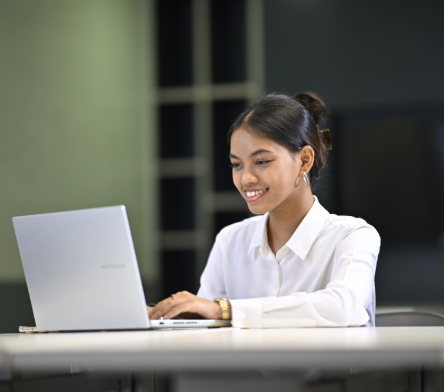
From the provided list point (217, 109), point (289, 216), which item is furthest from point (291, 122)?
point (217, 109)

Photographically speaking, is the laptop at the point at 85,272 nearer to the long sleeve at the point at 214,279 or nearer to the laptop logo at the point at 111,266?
the laptop logo at the point at 111,266

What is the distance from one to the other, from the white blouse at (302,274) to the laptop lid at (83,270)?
0.90ft

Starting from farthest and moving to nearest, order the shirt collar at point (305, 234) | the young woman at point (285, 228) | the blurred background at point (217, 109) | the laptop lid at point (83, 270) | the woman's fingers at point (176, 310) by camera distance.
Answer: the blurred background at point (217, 109), the shirt collar at point (305, 234), the young woman at point (285, 228), the woman's fingers at point (176, 310), the laptop lid at point (83, 270)

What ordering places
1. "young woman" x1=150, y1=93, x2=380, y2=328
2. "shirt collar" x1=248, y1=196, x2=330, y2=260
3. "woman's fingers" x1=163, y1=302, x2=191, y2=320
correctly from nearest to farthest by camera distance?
"woman's fingers" x1=163, y1=302, x2=191, y2=320, "young woman" x1=150, y1=93, x2=380, y2=328, "shirt collar" x1=248, y1=196, x2=330, y2=260

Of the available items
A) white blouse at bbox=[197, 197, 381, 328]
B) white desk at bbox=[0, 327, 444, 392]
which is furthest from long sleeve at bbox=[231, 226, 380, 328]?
white desk at bbox=[0, 327, 444, 392]

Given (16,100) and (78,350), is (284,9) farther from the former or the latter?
(78,350)

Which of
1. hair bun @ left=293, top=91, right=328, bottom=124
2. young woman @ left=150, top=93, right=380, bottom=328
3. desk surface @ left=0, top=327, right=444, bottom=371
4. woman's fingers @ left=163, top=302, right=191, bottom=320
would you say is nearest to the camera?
desk surface @ left=0, top=327, right=444, bottom=371

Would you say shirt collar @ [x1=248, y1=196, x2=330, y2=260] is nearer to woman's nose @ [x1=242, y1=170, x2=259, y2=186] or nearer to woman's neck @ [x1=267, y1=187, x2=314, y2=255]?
woman's neck @ [x1=267, y1=187, x2=314, y2=255]

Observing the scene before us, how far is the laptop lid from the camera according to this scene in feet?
3.62

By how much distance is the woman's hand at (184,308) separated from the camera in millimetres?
1240

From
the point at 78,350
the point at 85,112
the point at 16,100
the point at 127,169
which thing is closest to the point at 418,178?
the point at 127,169

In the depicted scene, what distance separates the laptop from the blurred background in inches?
78.5

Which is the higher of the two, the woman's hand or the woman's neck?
the woman's neck

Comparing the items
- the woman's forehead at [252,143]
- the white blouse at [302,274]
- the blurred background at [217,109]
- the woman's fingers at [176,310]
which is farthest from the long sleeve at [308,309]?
the blurred background at [217,109]
